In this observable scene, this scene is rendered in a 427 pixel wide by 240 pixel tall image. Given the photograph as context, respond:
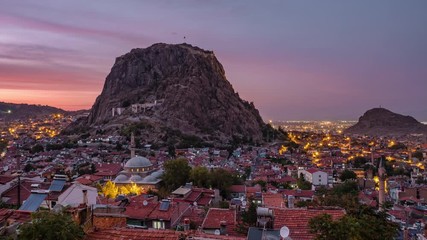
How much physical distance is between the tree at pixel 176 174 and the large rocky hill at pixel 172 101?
5622 centimetres

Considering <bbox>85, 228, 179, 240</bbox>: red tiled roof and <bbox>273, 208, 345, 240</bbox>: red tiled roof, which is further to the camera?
<bbox>273, 208, 345, 240</bbox>: red tiled roof

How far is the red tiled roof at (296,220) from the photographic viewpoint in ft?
27.1

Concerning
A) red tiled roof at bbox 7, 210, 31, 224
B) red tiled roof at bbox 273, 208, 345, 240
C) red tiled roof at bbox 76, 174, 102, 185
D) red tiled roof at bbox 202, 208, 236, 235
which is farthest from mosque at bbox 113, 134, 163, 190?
red tiled roof at bbox 273, 208, 345, 240

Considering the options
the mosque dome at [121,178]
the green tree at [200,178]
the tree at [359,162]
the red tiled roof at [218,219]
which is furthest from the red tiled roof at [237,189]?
the tree at [359,162]

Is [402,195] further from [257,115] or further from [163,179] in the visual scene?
[257,115]

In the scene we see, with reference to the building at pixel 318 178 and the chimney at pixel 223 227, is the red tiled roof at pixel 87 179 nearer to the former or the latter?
the chimney at pixel 223 227

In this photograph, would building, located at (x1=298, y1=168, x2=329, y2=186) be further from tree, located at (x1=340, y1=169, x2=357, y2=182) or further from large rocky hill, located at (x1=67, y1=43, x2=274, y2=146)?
large rocky hill, located at (x1=67, y1=43, x2=274, y2=146)

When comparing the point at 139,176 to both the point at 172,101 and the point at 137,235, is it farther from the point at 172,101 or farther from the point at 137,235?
the point at 172,101

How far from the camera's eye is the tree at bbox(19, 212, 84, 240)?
20.2 feet

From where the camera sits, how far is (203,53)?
13650 centimetres

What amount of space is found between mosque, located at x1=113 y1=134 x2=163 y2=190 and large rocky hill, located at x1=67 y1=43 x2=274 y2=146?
45.5 metres

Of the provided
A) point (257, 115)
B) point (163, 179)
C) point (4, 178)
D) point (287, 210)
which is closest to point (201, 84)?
point (257, 115)

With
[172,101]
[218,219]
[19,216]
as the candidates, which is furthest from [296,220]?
[172,101]

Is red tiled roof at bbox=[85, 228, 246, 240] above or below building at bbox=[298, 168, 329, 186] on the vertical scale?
above
